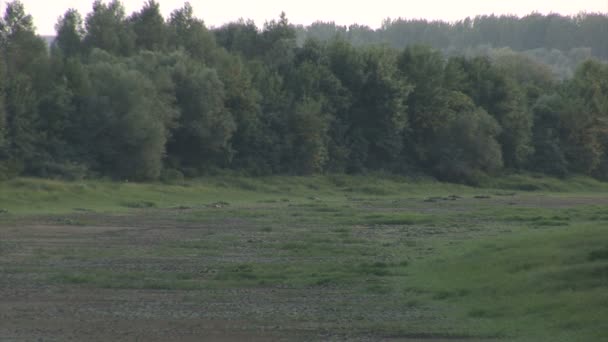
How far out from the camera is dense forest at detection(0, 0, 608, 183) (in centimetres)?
5584

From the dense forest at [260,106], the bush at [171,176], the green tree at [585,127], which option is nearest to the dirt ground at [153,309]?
the dense forest at [260,106]

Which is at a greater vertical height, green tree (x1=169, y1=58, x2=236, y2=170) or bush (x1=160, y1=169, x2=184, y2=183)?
green tree (x1=169, y1=58, x2=236, y2=170)

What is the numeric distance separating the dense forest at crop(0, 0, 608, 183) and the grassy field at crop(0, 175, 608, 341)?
28.4 feet

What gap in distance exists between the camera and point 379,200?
59.0m

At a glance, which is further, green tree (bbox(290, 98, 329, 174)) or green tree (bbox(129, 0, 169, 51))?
green tree (bbox(129, 0, 169, 51))

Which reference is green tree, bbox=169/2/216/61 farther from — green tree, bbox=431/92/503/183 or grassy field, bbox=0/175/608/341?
grassy field, bbox=0/175/608/341

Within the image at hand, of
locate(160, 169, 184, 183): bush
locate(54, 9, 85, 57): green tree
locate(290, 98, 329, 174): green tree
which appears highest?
locate(54, 9, 85, 57): green tree

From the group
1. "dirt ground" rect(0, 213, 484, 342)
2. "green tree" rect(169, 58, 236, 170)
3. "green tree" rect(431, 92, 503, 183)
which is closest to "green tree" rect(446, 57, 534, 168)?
"green tree" rect(431, 92, 503, 183)

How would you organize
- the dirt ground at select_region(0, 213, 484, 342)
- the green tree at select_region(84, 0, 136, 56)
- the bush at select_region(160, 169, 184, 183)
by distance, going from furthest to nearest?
the green tree at select_region(84, 0, 136, 56) → the bush at select_region(160, 169, 184, 183) → the dirt ground at select_region(0, 213, 484, 342)

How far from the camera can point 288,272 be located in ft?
78.8

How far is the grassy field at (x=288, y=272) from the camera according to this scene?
16500 millimetres

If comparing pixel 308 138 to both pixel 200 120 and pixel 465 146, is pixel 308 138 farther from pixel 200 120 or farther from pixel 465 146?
pixel 465 146

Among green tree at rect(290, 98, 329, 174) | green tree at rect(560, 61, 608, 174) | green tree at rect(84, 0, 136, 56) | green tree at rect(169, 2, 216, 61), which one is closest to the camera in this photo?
green tree at rect(290, 98, 329, 174)

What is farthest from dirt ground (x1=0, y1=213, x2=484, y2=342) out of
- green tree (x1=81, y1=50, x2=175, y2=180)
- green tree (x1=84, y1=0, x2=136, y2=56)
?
green tree (x1=84, y1=0, x2=136, y2=56)
